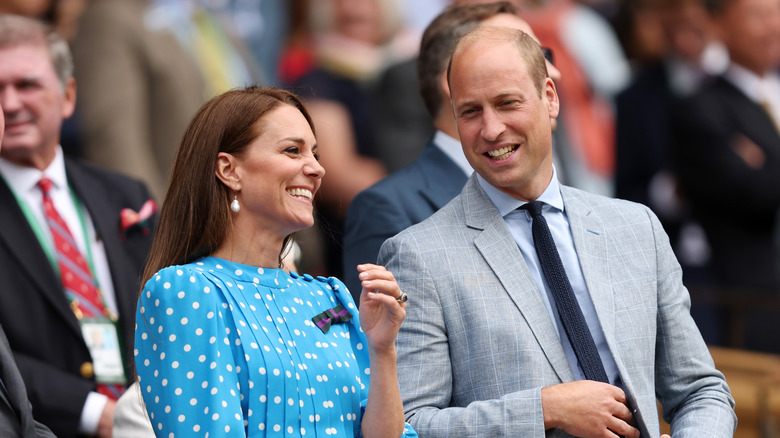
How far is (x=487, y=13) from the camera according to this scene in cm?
453

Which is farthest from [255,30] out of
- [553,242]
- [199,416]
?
[199,416]

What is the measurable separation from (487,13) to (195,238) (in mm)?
1823

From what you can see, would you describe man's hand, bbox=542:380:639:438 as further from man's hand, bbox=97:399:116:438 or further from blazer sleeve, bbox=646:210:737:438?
man's hand, bbox=97:399:116:438

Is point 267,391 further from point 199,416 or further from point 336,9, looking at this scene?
point 336,9

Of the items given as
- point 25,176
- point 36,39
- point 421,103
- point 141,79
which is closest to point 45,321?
point 25,176

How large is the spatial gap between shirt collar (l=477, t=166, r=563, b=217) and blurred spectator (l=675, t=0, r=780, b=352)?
136 inches

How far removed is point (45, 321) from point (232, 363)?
1.76 metres

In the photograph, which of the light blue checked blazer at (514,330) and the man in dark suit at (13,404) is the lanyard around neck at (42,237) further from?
the light blue checked blazer at (514,330)

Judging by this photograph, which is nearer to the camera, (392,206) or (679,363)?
(679,363)

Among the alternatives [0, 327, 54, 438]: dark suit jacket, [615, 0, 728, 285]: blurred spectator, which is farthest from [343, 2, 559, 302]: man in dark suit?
[615, 0, 728, 285]: blurred spectator

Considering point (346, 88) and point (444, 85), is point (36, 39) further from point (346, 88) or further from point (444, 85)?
point (346, 88)

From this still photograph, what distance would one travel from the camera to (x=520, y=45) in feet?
11.7

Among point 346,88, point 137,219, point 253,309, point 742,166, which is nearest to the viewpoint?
point 253,309

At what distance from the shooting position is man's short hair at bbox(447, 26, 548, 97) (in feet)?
11.7
